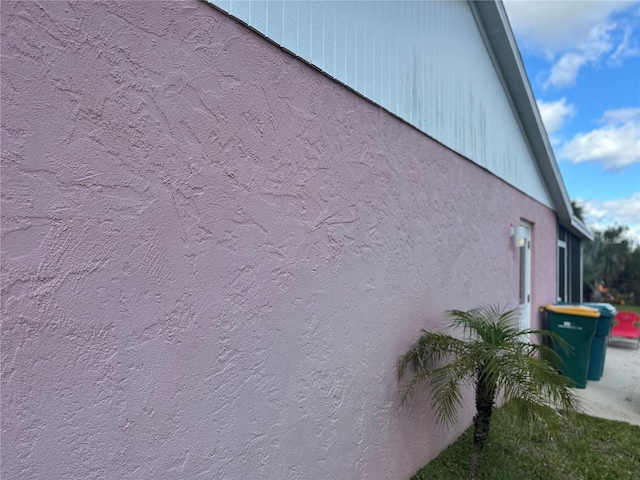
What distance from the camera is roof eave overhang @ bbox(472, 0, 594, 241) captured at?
5899 mm

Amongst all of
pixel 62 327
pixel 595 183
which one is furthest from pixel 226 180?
pixel 595 183

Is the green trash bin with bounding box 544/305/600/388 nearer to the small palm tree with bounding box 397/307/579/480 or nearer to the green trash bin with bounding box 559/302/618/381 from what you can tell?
the green trash bin with bounding box 559/302/618/381

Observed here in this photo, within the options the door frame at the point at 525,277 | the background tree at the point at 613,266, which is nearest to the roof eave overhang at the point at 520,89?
the door frame at the point at 525,277

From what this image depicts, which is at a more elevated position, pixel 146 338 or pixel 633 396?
pixel 146 338

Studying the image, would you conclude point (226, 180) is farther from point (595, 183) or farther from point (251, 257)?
point (595, 183)

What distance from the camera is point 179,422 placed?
1924 millimetres

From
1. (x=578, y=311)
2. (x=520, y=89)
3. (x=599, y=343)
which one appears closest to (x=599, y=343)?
(x=599, y=343)

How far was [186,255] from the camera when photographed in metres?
1.97

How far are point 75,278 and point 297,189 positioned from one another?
1.41 m

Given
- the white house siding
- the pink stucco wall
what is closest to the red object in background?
the white house siding

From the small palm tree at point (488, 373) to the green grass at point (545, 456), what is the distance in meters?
0.39

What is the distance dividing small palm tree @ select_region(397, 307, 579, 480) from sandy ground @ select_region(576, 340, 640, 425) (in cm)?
321

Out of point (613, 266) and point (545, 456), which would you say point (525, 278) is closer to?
point (545, 456)

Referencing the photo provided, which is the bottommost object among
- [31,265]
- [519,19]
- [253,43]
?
[31,265]
